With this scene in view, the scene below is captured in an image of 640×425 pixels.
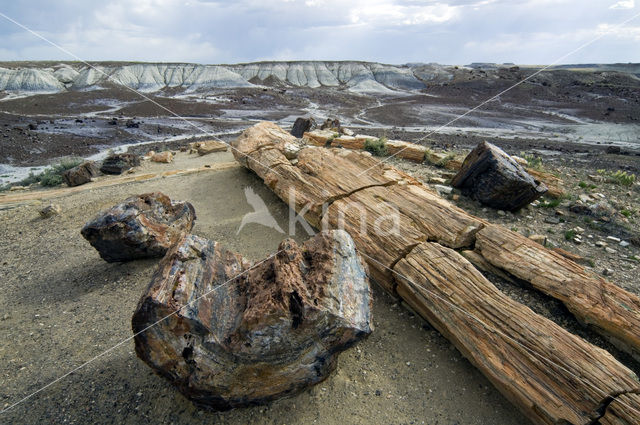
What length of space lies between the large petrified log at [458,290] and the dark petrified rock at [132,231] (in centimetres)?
286

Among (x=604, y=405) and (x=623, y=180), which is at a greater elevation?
(x=604, y=405)

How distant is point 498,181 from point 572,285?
3.96 meters

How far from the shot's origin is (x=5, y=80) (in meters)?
57.0

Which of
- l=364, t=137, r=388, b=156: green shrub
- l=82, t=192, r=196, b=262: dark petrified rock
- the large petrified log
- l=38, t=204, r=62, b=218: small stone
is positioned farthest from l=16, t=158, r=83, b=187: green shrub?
l=364, t=137, r=388, b=156: green shrub

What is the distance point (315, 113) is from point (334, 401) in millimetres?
38029

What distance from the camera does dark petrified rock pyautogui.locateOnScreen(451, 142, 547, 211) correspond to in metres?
7.89

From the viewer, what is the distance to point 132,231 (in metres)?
6.18

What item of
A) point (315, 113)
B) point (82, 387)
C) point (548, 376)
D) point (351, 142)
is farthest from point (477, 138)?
point (82, 387)

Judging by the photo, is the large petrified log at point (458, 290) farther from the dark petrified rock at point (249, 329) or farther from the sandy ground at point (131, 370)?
the dark petrified rock at point (249, 329)

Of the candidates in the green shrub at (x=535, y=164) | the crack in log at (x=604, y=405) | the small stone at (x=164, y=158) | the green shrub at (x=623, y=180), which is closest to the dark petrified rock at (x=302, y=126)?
the small stone at (x=164, y=158)

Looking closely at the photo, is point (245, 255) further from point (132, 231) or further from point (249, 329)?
point (249, 329)

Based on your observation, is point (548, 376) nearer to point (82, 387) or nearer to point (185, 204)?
point (82, 387)

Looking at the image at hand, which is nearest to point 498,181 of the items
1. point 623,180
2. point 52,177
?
point 623,180

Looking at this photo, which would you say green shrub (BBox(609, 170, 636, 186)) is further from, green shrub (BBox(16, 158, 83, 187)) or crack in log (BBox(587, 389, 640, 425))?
green shrub (BBox(16, 158, 83, 187))
